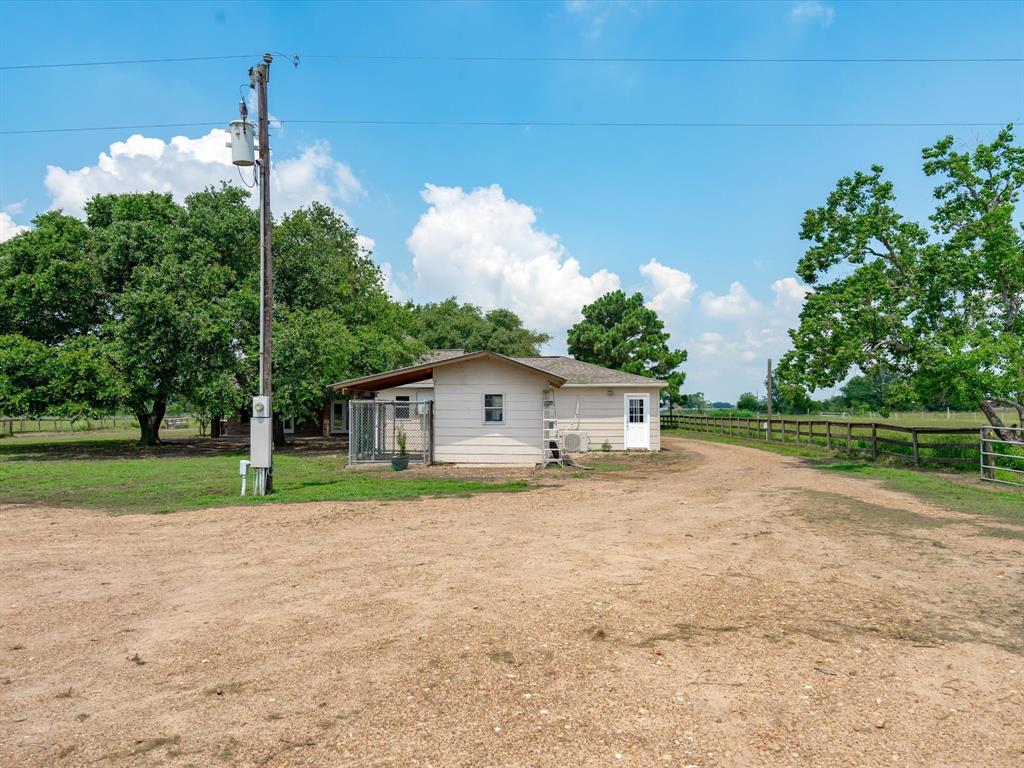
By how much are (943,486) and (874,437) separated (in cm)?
634

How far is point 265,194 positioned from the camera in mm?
14031

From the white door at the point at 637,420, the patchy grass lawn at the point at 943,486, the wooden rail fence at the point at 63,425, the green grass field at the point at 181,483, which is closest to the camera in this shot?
the patchy grass lawn at the point at 943,486

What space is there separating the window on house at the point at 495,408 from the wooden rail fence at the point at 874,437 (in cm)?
1128

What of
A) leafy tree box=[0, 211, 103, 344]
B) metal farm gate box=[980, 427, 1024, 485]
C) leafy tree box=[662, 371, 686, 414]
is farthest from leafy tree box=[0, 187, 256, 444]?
leafy tree box=[662, 371, 686, 414]

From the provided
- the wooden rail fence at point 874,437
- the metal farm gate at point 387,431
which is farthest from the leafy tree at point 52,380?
the wooden rail fence at point 874,437

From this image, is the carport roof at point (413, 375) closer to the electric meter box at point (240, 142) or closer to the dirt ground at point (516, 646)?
the electric meter box at point (240, 142)

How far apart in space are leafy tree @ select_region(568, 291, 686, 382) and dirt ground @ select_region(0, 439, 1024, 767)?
36619 millimetres

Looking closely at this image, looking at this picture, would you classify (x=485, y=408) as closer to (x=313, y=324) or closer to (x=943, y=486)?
(x=313, y=324)

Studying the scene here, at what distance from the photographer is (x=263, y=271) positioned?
13891 millimetres

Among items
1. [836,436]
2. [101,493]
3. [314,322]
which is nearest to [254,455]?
[101,493]

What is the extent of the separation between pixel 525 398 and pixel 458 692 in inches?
620

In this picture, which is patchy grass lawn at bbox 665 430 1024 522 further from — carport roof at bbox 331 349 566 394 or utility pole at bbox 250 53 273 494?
utility pole at bbox 250 53 273 494

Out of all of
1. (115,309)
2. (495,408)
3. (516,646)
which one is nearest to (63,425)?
(115,309)

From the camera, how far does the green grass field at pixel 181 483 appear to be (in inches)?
496
